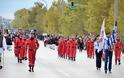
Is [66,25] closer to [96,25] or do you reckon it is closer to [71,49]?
[96,25]

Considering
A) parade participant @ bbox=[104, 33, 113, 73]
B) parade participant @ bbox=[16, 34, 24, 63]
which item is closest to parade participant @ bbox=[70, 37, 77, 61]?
parade participant @ bbox=[16, 34, 24, 63]

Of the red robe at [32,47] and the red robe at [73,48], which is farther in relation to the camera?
the red robe at [73,48]

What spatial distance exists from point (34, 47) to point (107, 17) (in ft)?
110

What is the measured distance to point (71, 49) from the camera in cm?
3186

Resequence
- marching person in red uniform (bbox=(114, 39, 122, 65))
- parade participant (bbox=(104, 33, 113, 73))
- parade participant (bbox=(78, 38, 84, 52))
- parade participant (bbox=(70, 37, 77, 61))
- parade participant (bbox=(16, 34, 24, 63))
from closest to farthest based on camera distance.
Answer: parade participant (bbox=(104, 33, 113, 73)) → parade participant (bbox=(16, 34, 24, 63)) → marching person in red uniform (bbox=(114, 39, 122, 65)) → parade participant (bbox=(70, 37, 77, 61)) → parade participant (bbox=(78, 38, 84, 52))

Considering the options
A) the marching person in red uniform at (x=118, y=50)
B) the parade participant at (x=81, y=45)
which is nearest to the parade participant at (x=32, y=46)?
the marching person in red uniform at (x=118, y=50)

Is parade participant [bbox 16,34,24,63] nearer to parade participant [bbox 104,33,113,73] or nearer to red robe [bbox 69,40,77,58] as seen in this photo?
red robe [bbox 69,40,77,58]

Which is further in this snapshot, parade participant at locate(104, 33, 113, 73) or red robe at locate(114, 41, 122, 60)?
red robe at locate(114, 41, 122, 60)

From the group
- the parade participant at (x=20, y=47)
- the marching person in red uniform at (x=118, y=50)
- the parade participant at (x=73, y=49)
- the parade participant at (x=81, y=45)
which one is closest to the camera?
the parade participant at (x=20, y=47)

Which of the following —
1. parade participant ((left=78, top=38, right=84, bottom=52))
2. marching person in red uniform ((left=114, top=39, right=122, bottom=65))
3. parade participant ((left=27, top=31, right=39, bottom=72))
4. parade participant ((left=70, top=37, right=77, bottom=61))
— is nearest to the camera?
parade participant ((left=27, top=31, right=39, bottom=72))

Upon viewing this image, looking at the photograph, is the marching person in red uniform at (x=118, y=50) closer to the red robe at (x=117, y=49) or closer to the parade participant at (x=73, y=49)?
the red robe at (x=117, y=49)

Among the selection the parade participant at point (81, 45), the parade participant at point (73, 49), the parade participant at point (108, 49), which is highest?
the parade participant at point (108, 49)

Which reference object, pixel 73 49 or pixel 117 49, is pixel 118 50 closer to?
pixel 117 49

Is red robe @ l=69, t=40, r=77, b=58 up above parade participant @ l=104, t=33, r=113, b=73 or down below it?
below
